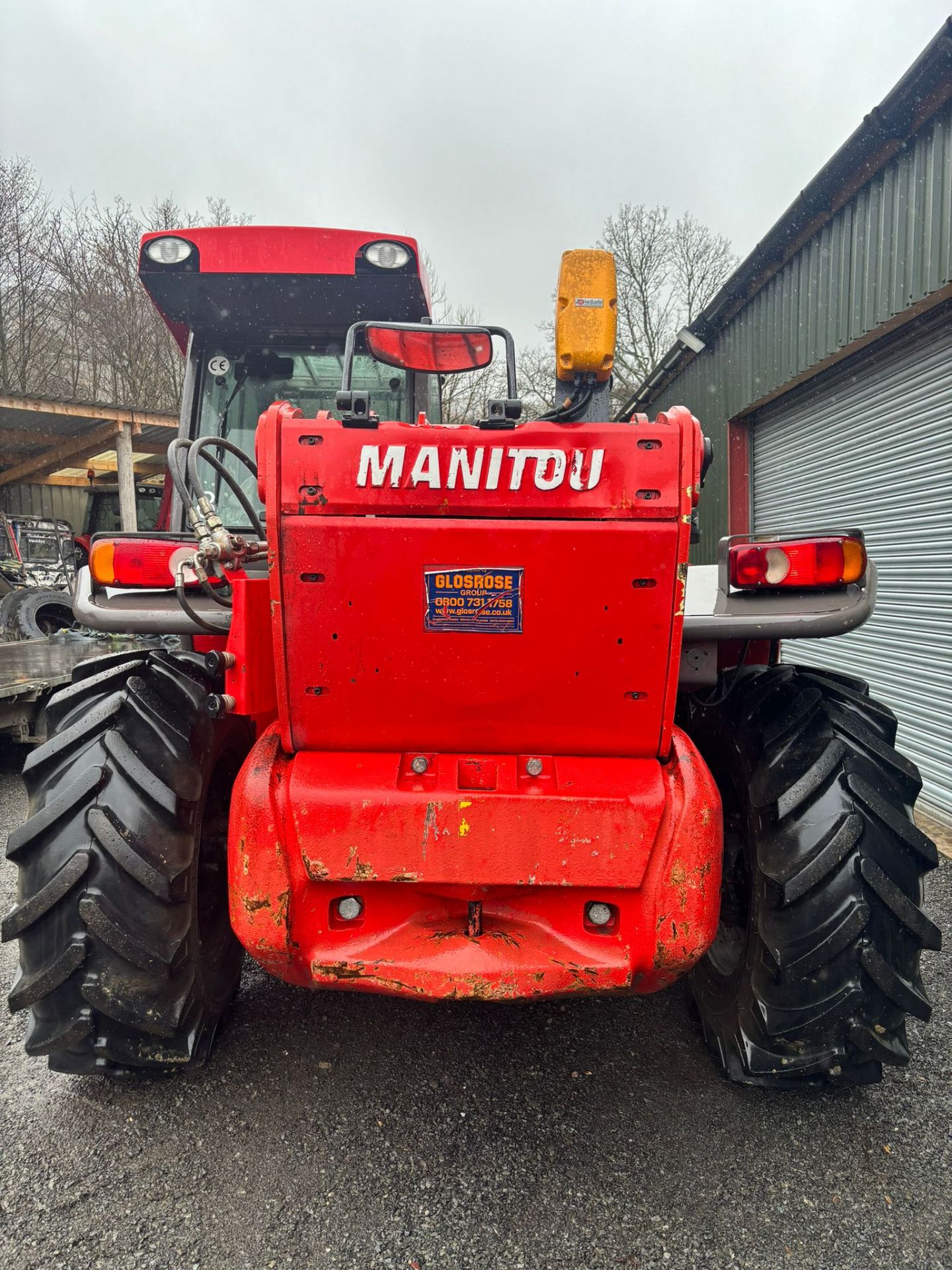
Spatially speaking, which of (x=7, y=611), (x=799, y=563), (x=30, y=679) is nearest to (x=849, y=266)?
(x=799, y=563)

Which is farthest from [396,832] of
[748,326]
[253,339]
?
[748,326]

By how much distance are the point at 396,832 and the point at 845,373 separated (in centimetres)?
608

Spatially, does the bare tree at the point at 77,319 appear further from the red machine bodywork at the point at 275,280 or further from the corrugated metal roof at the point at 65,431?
the red machine bodywork at the point at 275,280

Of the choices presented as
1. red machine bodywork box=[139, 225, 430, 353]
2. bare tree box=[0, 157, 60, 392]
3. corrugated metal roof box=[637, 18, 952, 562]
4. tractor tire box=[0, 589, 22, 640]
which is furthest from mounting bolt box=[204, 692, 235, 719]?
bare tree box=[0, 157, 60, 392]

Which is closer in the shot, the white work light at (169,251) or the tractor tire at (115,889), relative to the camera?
the tractor tire at (115,889)

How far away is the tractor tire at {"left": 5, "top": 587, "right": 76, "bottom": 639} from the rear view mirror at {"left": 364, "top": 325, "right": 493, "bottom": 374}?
8.18 metres

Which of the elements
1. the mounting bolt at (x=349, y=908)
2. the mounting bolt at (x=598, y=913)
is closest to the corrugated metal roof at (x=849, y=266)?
the mounting bolt at (x=598, y=913)

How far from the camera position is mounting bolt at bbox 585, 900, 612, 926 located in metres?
1.96

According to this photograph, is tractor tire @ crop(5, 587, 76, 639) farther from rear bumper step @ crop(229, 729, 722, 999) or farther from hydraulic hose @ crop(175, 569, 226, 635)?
rear bumper step @ crop(229, 729, 722, 999)

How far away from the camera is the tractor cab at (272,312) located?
3180 mm

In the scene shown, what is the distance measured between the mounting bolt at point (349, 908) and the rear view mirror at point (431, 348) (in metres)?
1.40

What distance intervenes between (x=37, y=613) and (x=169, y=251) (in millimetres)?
8578

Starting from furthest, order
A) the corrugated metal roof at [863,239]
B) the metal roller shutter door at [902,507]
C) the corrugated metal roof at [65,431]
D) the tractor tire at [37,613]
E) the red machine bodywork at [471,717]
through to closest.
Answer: the corrugated metal roof at [65,431], the tractor tire at [37,613], the metal roller shutter door at [902,507], the corrugated metal roof at [863,239], the red machine bodywork at [471,717]

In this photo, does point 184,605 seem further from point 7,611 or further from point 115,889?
point 7,611
